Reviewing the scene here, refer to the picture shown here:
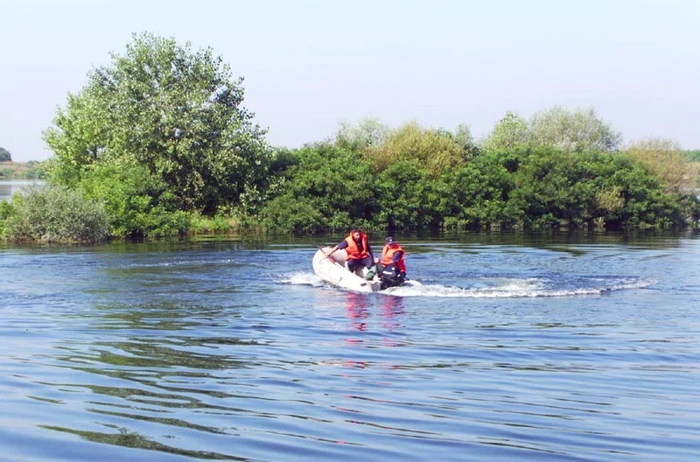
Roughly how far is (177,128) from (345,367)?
33568mm

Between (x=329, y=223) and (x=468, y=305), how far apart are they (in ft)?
90.3

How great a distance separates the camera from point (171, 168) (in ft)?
144

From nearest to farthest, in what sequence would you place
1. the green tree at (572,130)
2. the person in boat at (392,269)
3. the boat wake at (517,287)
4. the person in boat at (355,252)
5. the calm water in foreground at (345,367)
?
the calm water in foreground at (345,367), the boat wake at (517,287), the person in boat at (392,269), the person in boat at (355,252), the green tree at (572,130)

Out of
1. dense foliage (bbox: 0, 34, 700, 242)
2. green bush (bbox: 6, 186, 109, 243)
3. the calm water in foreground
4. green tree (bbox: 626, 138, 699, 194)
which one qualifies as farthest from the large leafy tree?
green tree (bbox: 626, 138, 699, 194)

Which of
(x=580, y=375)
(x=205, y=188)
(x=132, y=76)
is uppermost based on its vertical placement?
(x=132, y=76)

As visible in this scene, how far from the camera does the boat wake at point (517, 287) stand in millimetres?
21250

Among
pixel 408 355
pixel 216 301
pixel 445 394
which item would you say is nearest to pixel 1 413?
pixel 445 394

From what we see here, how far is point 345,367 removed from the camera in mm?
12414

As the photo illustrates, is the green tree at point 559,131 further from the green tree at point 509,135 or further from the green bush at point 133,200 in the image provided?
the green bush at point 133,200

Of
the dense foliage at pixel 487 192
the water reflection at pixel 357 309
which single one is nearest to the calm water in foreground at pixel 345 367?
the water reflection at pixel 357 309

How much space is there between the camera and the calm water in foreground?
8258 millimetres

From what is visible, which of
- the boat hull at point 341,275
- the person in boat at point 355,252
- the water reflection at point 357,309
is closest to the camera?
the water reflection at point 357,309

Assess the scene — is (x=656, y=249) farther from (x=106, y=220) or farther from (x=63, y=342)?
(x=63, y=342)

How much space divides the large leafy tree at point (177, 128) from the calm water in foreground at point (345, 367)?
59.8 ft
